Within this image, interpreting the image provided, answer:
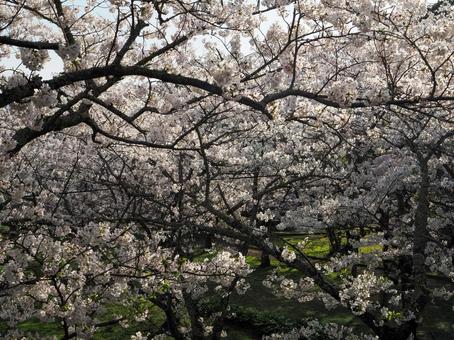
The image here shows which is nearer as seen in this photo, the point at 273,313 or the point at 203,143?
the point at 203,143

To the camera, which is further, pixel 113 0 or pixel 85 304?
pixel 85 304

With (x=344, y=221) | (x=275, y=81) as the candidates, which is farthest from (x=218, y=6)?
(x=344, y=221)

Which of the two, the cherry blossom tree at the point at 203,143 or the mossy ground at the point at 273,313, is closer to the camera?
the cherry blossom tree at the point at 203,143

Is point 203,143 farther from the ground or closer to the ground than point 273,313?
farther from the ground

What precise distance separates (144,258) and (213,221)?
137 inches

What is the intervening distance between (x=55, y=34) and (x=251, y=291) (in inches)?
455

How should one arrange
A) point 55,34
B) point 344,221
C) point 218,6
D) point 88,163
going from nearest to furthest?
1. point 218,6
2. point 55,34
3. point 344,221
4. point 88,163

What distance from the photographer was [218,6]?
6254 millimetres

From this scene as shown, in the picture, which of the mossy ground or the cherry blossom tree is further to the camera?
the mossy ground

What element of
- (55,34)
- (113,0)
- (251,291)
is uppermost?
(55,34)

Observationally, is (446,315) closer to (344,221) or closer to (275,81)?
(344,221)

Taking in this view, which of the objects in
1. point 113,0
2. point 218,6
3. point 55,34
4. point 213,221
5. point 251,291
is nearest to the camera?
point 113,0

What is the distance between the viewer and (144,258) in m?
7.43

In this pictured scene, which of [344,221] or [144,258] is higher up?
[344,221]
